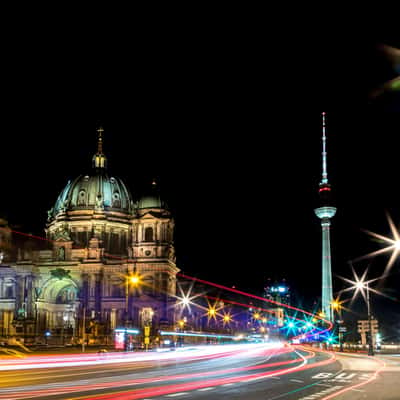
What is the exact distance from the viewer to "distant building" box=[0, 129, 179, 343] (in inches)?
4316

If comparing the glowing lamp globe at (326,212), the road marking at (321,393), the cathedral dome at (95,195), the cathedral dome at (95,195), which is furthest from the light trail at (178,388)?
the glowing lamp globe at (326,212)

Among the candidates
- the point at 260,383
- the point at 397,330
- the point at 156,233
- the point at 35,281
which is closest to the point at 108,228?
the point at 156,233

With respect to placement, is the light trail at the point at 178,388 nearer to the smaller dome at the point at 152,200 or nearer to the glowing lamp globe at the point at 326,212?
the smaller dome at the point at 152,200

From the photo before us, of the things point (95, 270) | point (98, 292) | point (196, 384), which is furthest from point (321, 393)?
point (95, 270)

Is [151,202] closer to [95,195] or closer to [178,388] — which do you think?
[95,195]

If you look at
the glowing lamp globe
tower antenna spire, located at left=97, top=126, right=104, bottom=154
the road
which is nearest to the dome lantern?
tower antenna spire, located at left=97, top=126, right=104, bottom=154

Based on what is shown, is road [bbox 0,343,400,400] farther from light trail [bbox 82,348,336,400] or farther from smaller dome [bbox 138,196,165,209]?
smaller dome [bbox 138,196,165,209]

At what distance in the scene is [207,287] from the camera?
15388cm

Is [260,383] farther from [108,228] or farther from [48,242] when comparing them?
[48,242]

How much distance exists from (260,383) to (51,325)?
308ft

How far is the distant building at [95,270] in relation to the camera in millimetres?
109625

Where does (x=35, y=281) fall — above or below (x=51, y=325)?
above

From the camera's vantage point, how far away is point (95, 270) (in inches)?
4488

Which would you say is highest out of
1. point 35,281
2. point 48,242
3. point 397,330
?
point 48,242
